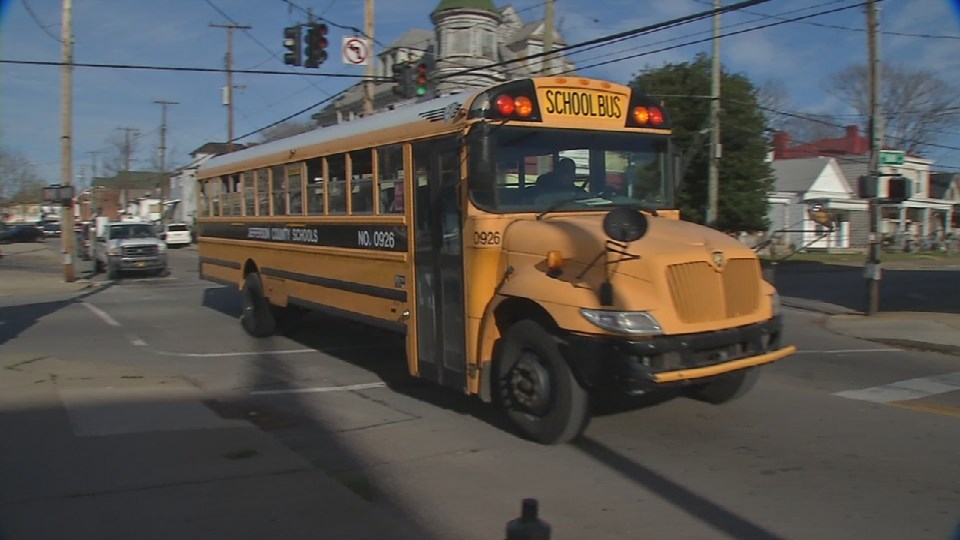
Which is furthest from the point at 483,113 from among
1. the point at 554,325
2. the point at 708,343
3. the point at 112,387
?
the point at 112,387

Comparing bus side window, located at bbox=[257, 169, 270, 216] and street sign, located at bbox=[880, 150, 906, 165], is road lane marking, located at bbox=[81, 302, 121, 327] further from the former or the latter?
street sign, located at bbox=[880, 150, 906, 165]

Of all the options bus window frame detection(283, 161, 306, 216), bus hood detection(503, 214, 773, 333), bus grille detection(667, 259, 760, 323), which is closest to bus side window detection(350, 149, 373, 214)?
bus window frame detection(283, 161, 306, 216)

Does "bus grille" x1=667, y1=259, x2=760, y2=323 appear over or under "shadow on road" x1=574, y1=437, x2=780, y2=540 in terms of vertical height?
over

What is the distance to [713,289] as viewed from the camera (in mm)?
6039

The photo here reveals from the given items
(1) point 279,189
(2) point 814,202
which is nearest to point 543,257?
(1) point 279,189

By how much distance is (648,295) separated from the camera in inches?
227

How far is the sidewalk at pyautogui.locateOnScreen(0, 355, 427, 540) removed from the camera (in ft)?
15.5

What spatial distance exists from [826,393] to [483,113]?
4722mm

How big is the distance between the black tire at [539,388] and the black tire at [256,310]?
6374 millimetres

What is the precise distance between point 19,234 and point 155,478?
6787 centimetres

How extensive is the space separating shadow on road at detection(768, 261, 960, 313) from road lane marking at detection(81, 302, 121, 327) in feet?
39.8

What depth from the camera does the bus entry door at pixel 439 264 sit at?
7.02 meters

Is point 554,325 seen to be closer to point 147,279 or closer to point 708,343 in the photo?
point 708,343

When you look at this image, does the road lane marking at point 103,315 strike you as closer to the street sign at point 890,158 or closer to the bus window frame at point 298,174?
the bus window frame at point 298,174
